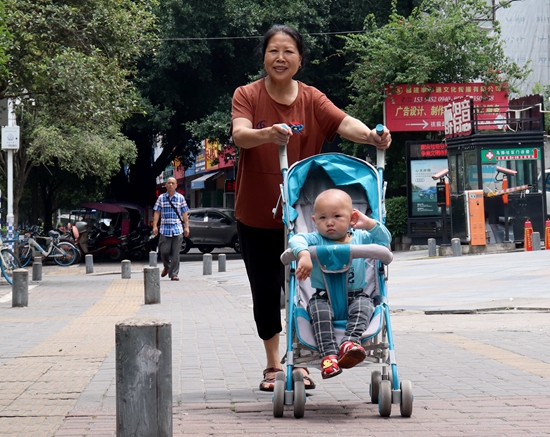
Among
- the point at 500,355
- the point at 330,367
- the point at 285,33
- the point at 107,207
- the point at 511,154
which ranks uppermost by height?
the point at 511,154

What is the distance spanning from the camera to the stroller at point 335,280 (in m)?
4.71

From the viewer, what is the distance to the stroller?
4.71 m

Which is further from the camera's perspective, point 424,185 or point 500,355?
point 424,185

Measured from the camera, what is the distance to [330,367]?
4523 mm

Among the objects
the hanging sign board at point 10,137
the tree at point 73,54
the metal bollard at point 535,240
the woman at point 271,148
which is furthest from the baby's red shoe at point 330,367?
the metal bollard at point 535,240

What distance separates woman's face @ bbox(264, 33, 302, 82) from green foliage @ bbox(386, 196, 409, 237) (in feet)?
79.1

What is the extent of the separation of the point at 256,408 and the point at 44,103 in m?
15.5

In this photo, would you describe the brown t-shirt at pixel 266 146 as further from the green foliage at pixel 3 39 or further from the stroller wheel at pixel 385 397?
the green foliage at pixel 3 39

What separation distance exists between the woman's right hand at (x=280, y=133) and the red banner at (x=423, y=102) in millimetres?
25713

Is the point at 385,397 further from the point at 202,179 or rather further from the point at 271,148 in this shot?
the point at 202,179

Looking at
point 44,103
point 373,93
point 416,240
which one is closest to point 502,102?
point 373,93

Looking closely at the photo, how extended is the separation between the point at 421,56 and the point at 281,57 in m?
25.3

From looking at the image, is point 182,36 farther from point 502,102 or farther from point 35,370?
point 35,370

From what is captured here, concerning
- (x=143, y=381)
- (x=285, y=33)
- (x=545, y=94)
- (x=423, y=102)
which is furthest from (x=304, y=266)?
(x=545, y=94)
